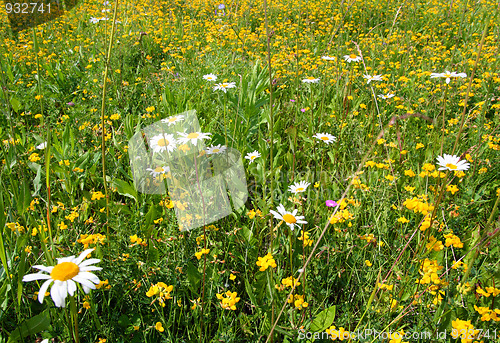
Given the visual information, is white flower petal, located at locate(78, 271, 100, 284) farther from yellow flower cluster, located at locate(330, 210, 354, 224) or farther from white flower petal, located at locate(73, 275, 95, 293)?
yellow flower cluster, located at locate(330, 210, 354, 224)

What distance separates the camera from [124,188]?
1659 millimetres

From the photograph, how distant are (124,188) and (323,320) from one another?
1095 millimetres

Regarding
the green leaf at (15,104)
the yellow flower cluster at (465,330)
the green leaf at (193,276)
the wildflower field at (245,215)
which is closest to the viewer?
the yellow flower cluster at (465,330)

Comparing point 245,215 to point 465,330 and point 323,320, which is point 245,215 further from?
point 465,330

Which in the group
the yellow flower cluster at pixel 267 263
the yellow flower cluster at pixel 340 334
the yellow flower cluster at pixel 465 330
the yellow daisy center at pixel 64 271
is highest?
the yellow daisy center at pixel 64 271

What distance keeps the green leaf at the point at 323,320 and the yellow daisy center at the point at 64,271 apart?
756mm

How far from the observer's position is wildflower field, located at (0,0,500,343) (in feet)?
3.39

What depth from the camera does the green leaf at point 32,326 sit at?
3.17 feet

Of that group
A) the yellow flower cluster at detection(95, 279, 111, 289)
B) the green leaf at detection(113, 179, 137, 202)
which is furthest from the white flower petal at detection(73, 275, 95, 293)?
the green leaf at detection(113, 179, 137, 202)

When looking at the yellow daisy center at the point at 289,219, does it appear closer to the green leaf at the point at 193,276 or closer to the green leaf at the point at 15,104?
the green leaf at the point at 193,276

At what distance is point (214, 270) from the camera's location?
113 cm

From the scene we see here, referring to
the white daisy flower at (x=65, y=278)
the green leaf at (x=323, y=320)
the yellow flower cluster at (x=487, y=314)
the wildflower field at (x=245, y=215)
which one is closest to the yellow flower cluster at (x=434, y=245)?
the wildflower field at (x=245, y=215)

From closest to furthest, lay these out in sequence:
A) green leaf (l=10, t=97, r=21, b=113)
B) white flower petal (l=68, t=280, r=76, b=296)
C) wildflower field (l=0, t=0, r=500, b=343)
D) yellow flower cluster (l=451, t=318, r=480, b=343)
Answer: white flower petal (l=68, t=280, r=76, b=296) → yellow flower cluster (l=451, t=318, r=480, b=343) → wildflower field (l=0, t=0, r=500, b=343) → green leaf (l=10, t=97, r=21, b=113)

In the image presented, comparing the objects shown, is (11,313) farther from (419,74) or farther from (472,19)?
(472,19)
